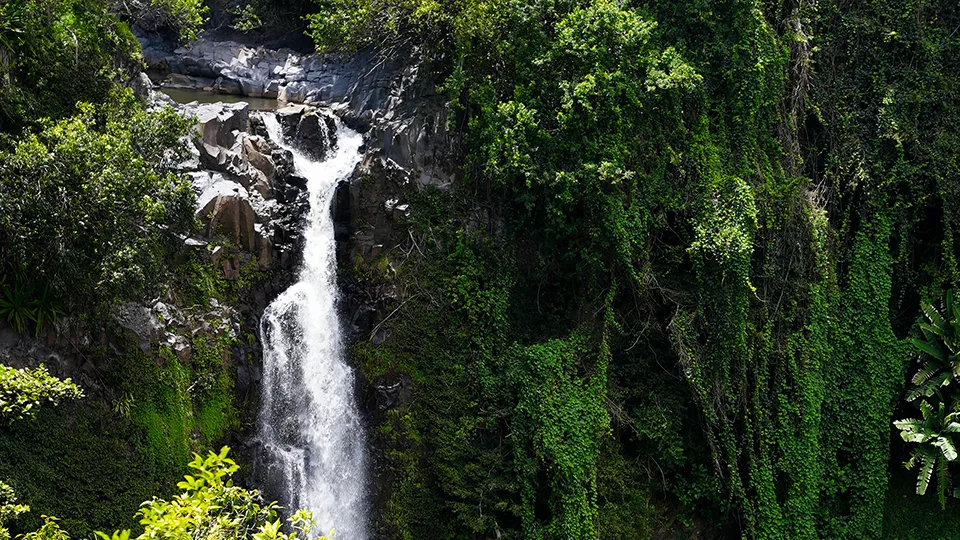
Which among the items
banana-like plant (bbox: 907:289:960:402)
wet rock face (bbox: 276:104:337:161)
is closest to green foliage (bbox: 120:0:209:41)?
wet rock face (bbox: 276:104:337:161)

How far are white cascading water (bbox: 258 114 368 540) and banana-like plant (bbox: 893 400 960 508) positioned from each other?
10.1 m

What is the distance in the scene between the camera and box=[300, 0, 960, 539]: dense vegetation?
13281 mm

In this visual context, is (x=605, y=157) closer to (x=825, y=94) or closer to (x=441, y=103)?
(x=441, y=103)

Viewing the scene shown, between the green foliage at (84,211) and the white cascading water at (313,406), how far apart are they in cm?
329

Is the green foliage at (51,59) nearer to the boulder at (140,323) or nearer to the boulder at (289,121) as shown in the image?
the boulder at (140,323)

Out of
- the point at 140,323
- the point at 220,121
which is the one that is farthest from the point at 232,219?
the point at 140,323

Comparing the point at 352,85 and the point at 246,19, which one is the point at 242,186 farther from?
the point at 246,19

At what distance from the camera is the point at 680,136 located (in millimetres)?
14008

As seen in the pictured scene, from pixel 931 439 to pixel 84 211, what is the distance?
14.7 m

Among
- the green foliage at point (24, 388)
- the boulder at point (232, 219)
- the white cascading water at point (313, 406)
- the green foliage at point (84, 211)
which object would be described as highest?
the green foliage at point (84, 211)

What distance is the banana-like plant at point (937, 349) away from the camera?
44.2 feet

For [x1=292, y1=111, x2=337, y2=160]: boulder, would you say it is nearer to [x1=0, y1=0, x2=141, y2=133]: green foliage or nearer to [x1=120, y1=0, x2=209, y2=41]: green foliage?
[x1=0, y1=0, x2=141, y2=133]: green foliage

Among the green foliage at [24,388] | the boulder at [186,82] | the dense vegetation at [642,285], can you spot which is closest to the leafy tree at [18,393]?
the green foliage at [24,388]

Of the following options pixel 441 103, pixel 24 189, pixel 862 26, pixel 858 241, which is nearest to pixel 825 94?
pixel 862 26
